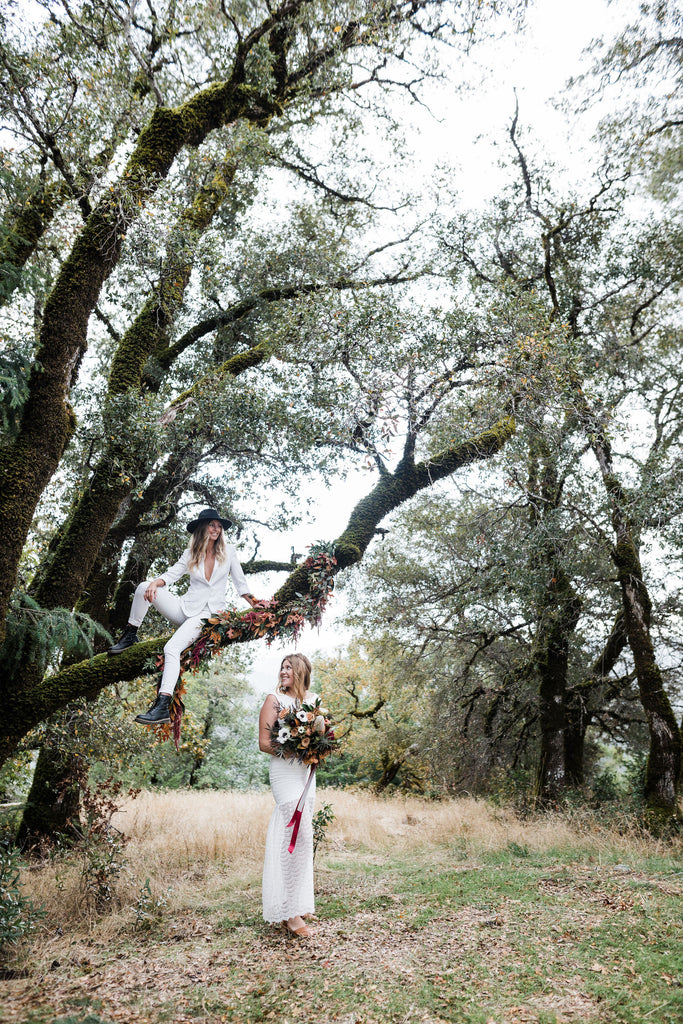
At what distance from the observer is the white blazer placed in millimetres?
5734

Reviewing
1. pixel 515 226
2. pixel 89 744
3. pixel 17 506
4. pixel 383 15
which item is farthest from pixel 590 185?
pixel 89 744

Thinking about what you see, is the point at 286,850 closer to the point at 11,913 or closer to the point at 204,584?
the point at 11,913

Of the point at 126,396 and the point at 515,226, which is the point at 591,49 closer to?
the point at 515,226

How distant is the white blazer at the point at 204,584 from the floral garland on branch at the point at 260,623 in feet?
0.47

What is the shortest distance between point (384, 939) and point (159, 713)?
271cm

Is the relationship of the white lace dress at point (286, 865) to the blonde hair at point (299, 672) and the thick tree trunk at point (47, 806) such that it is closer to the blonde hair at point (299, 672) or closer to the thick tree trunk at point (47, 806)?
the blonde hair at point (299, 672)

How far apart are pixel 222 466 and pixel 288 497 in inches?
43.0

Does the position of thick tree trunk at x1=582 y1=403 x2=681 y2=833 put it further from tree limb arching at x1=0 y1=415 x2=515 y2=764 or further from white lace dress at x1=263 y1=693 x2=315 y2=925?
white lace dress at x1=263 y1=693 x2=315 y2=925


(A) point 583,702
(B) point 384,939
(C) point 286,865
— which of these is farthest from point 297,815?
(A) point 583,702

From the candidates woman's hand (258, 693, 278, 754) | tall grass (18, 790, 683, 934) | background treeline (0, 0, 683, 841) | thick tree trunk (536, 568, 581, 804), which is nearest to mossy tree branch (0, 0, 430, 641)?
background treeline (0, 0, 683, 841)

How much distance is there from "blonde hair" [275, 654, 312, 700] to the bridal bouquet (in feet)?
1.17

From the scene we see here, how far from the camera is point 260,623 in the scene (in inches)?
231

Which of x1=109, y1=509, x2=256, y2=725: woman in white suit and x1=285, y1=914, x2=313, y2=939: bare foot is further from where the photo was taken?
x1=109, y1=509, x2=256, y2=725: woman in white suit

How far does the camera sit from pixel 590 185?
11.8 meters
